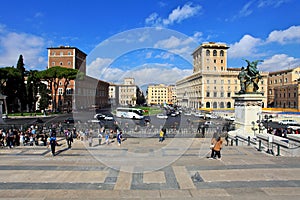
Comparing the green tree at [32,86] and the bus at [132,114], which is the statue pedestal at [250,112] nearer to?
the bus at [132,114]

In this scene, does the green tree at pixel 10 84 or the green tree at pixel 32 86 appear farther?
the green tree at pixel 32 86

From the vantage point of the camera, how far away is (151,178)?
9.78m

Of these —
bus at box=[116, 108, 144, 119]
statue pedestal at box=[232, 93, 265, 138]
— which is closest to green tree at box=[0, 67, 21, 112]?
bus at box=[116, 108, 144, 119]

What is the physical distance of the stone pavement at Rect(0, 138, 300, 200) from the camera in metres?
8.05

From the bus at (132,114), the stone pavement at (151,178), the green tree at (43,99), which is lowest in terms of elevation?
the stone pavement at (151,178)

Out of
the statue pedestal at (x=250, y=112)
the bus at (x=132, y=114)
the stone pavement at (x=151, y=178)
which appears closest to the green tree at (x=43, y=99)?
the bus at (x=132, y=114)

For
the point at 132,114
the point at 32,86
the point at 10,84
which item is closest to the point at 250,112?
the point at 132,114

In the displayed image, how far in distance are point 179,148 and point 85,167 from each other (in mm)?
6514

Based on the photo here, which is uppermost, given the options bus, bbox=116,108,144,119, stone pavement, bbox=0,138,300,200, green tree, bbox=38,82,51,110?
green tree, bbox=38,82,51,110

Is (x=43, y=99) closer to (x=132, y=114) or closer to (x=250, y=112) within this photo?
(x=132, y=114)

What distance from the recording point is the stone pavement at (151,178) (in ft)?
26.4

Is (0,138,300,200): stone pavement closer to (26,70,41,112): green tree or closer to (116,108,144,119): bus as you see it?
(116,108,144,119): bus

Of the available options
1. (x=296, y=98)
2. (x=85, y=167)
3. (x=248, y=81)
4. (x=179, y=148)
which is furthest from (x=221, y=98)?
(x=85, y=167)

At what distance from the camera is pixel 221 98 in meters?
74.8
